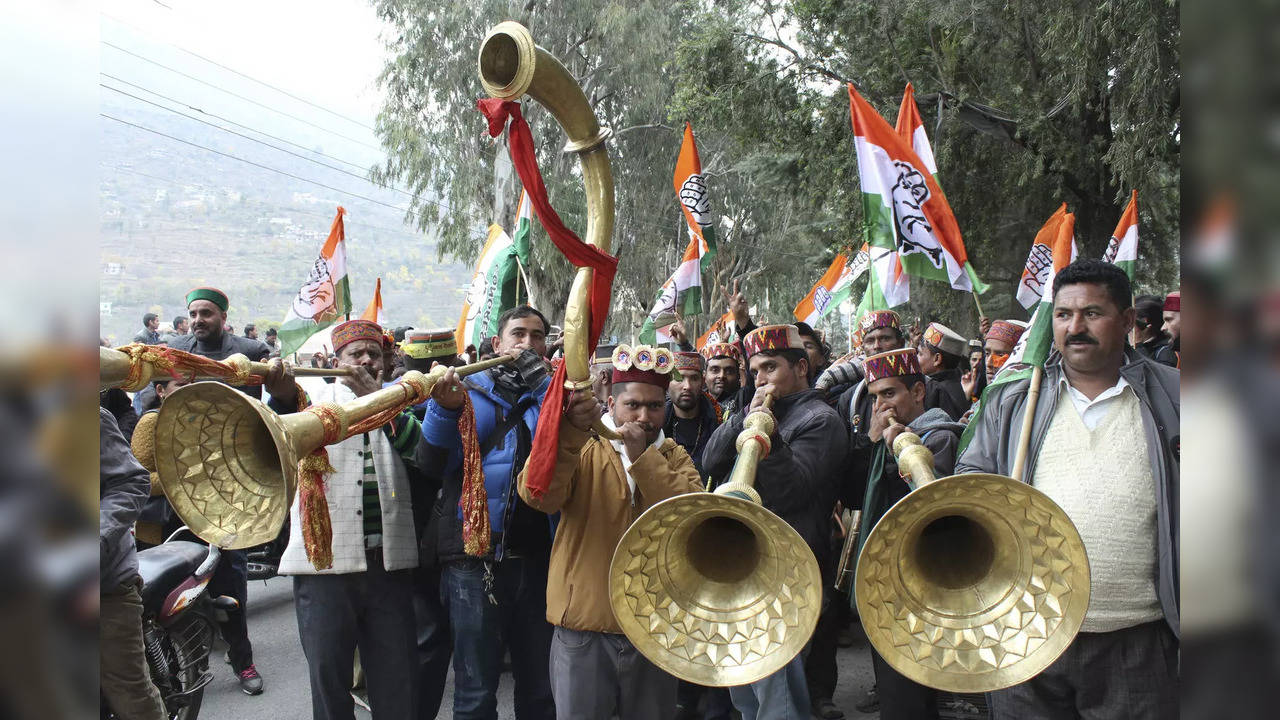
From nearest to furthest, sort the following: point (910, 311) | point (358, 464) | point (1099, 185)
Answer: point (358, 464) → point (1099, 185) → point (910, 311)

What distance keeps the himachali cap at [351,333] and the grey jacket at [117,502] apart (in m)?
0.97

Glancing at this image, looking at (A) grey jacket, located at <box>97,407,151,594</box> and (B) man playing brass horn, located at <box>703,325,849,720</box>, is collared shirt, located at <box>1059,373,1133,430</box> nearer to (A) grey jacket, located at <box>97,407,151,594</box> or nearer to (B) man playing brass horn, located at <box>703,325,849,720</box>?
(B) man playing brass horn, located at <box>703,325,849,720</box>

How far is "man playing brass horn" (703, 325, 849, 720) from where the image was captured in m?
3.79

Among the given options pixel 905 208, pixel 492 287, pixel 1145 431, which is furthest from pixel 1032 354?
pixel 492 287

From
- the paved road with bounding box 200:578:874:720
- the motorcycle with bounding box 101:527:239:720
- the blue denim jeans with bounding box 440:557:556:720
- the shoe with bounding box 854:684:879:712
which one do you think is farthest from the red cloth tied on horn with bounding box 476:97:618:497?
the shoe with bounding box 854:684:879:712

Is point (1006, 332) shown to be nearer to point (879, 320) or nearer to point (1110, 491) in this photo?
point (879, 320)

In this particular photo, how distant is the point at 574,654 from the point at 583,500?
21.5 inches

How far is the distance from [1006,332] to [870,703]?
8.87ft

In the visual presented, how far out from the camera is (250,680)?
529 centimetres
